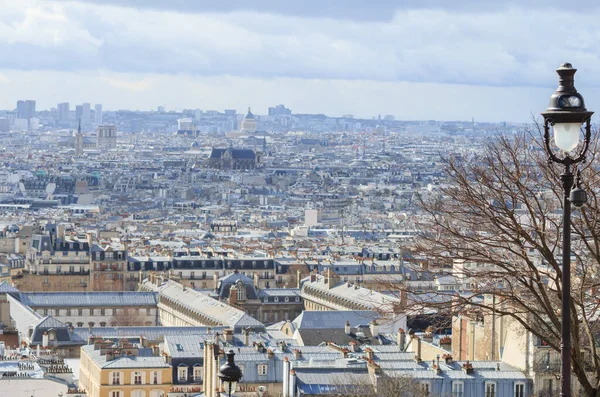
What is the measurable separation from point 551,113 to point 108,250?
6007 cm

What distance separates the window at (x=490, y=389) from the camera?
25.6 meters

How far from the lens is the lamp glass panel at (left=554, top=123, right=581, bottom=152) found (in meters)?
10.3

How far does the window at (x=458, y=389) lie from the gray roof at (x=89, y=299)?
105ft

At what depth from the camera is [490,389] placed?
2580 cm

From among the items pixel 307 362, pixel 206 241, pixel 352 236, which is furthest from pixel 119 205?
pixel 307 362

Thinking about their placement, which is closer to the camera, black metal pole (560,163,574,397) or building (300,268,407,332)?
black metal pole (560,163,574,397)

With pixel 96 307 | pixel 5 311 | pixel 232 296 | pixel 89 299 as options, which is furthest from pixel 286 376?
pixel 89 299

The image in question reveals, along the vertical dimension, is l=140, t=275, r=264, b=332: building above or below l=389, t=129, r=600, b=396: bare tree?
below

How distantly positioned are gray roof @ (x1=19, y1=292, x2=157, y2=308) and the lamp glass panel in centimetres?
4739

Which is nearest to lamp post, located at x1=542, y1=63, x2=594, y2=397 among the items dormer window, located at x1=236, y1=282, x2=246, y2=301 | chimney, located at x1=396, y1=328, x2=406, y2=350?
chimney, located at x1=396, y1=328, x2=406, y2=350

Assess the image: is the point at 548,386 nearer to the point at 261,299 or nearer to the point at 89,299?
the point at 261,299

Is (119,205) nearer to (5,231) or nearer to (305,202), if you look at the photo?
(305,202)

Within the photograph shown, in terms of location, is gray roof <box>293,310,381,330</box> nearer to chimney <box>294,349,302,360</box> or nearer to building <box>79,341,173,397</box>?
building <box>79,341,173,397</box>

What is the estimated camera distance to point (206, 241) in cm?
9475
